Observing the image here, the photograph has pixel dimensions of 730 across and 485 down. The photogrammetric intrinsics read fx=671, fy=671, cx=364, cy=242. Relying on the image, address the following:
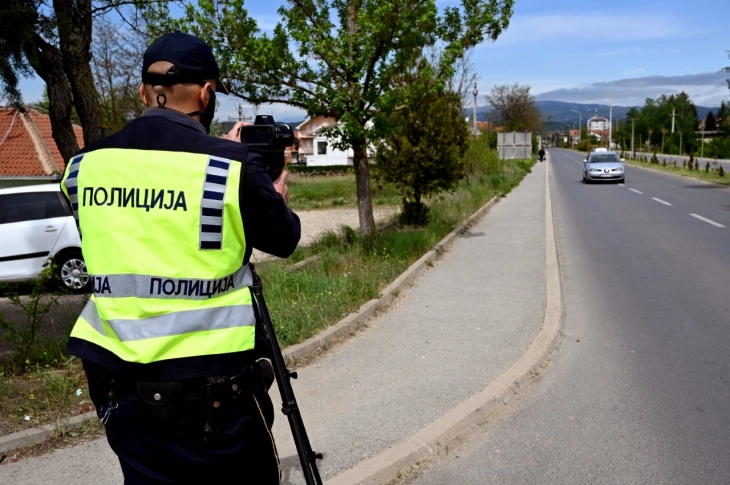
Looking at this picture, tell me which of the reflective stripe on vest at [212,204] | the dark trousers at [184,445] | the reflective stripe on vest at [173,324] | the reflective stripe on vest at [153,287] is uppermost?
the reflective stripe on vest at [212,204]

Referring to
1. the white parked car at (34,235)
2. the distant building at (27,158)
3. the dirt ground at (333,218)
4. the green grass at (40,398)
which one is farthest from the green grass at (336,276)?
the distant building at (27,158)

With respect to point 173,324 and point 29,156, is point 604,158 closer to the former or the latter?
point 29,156

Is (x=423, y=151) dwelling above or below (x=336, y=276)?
above

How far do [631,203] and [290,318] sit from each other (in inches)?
685

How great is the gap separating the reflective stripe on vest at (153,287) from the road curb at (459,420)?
2233mm

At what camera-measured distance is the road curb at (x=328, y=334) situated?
418 centimetres

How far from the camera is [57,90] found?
18.9ft

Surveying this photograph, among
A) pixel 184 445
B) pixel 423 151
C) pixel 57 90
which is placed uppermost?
pixel 57 90

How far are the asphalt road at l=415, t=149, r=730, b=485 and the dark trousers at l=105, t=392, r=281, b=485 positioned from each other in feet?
7.22

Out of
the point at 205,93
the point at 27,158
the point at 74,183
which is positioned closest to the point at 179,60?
the point at 205,93

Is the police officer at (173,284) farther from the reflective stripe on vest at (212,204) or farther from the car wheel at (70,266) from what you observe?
the car wheel at (70,266)

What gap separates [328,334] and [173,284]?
175 inches

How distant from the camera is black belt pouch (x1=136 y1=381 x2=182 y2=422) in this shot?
1.85m

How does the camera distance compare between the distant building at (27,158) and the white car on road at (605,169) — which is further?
the white car on road at (605,169)
